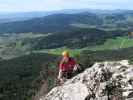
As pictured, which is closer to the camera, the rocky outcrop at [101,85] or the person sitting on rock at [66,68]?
the rocky outcrop at [101,85]

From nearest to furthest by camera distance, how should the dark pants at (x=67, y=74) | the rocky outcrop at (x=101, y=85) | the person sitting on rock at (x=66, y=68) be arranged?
the rocky outcrop at (x=101, y=85)
the person sitting on rock at (x=66, y=68)
the dark pants at (x=67, y=74)

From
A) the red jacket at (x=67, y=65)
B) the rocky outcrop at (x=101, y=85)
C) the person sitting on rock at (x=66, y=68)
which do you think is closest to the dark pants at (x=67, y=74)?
the person sitting on rock at (x=66, y=68)

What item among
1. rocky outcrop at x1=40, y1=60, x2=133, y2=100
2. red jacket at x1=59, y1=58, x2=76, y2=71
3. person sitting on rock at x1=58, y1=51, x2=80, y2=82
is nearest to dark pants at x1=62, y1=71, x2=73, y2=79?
person sitting on rock at x1=58, y1=51, x2=80, y2=82

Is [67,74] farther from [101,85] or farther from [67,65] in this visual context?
[101,85]

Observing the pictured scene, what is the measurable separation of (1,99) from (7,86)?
18444 millimetres

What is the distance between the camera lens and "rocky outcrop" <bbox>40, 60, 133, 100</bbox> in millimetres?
19406

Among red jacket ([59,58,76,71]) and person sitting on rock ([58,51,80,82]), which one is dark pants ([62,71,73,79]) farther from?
red jacket ([59,58,76,71])

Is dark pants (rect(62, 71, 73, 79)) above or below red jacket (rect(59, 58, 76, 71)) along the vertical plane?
below

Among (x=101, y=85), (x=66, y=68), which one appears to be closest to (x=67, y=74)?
(x=66, y=68)

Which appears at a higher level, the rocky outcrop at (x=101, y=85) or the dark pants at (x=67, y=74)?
the rocky outcrop at (x=101, y=85)

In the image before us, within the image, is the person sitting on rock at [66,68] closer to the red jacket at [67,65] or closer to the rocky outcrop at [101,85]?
the red jacket at [67,65]

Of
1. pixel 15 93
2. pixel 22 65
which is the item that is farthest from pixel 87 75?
pixel 22 65

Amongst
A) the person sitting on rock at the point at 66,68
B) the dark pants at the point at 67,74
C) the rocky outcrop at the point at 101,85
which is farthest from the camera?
the dark pants at the point at 67,74

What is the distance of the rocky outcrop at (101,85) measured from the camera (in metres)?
19.4
